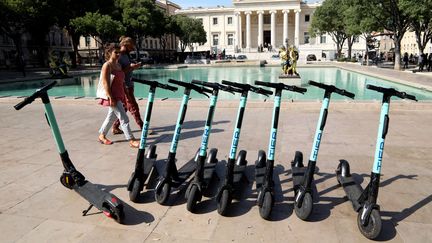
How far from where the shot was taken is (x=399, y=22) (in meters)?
28.2

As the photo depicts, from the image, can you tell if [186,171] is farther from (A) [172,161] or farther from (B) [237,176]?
(B) [237,176]

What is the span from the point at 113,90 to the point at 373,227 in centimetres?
493

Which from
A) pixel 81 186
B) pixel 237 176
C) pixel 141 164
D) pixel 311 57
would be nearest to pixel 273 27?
pixel 311 57

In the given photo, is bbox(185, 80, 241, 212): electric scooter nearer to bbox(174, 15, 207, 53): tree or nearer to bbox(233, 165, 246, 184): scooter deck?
bbox(233, 165, 246, 184): scooter deck

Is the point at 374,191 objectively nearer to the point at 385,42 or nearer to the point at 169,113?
the point at 169,113

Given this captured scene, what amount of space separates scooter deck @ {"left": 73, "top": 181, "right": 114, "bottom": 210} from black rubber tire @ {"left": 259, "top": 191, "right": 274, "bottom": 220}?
5.34 ft

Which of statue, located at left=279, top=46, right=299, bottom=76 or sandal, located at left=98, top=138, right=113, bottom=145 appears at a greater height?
statue, located at left=279, top=46, right=299, bottom=76

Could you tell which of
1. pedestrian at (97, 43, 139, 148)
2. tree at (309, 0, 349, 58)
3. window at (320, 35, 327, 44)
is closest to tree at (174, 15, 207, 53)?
tree at (309, 0, 349, 58)

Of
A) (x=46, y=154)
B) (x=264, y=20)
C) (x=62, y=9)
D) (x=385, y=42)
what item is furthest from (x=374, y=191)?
(x=385, y=42)

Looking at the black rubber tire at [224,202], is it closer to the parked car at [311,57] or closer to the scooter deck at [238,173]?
the scooter deck at [238,173]

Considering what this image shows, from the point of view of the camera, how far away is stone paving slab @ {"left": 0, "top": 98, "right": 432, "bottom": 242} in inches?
139

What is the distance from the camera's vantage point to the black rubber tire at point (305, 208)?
3.70 metres

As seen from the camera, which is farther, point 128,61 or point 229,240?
point 128,61

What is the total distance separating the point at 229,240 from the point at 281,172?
6.63ft
